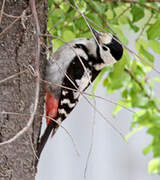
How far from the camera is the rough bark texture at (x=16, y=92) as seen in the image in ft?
4.01

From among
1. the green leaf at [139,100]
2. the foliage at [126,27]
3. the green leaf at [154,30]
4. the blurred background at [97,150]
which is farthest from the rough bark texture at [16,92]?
the blurred background at [97,150]

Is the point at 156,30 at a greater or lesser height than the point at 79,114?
greater

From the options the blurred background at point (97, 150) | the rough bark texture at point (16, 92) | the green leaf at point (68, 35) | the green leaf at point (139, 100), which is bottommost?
the blurred background at point (97, 150)

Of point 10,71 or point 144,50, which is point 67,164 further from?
point 10,71

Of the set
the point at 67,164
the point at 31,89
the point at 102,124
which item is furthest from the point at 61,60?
the point at 102,124

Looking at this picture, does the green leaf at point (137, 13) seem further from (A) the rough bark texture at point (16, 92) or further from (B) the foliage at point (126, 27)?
(A) the rough bark texture at point (16, 92)

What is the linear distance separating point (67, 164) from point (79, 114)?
2.02 ft

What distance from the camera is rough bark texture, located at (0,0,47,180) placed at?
4.01 feet

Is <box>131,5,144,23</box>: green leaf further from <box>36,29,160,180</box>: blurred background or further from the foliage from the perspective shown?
<box>36,29,160,180</box>: blurred background

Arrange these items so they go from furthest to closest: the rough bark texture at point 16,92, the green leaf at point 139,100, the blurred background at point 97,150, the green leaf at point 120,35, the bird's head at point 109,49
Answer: the blurred background at point 97,150 < the green leaf at point 139,100 < the bird's head at point 109,49 < the green leaf at point 120,35 < the rough bark texture at point 16,92

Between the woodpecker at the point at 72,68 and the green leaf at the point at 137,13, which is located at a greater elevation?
the green leaf at the point at 137,13

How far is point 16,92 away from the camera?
126 centimetres

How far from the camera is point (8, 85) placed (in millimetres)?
1241

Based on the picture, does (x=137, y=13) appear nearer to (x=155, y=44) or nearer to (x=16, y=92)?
(x=155, y=44)
